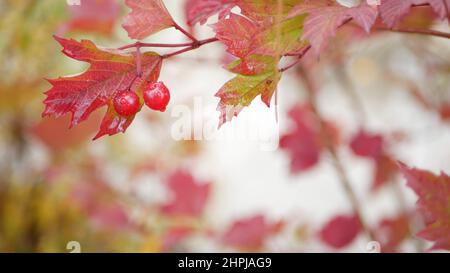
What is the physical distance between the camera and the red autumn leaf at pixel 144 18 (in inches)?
18.8

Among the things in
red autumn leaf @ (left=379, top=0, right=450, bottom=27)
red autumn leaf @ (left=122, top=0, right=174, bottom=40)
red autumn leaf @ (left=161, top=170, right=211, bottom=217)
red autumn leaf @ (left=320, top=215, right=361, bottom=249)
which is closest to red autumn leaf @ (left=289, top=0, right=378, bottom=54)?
red autumn leaf @ (left=379, top=0, right=450, bottom=27)

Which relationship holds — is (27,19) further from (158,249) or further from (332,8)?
(332,8)

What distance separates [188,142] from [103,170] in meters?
0.26

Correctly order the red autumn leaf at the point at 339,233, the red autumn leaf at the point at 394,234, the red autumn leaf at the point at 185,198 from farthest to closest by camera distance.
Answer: the red autumn leaf at the point at 185,198 < the red autumn leaf at the point at 339,233 < the red autumn leaf at the point at 394,234

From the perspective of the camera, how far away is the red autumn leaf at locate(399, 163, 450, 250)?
0.55 m

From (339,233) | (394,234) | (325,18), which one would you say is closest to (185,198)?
(339,233)

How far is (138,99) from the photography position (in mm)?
469

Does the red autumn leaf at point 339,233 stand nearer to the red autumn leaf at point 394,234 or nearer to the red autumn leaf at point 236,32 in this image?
the red autumn leaf at point 394,234

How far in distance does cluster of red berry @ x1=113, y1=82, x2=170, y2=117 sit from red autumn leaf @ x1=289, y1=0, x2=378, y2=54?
0.41 ft

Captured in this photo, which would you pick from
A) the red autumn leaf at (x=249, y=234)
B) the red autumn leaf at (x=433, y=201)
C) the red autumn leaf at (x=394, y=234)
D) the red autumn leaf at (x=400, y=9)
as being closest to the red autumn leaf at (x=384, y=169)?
the red autumn leaf at (x=394, y=234)

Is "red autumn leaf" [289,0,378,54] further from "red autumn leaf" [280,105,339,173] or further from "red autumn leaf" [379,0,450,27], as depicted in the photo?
"red autumn leaf" [280,105,339,173]

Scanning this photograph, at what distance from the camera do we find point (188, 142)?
1.67m

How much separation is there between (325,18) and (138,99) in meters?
0.16

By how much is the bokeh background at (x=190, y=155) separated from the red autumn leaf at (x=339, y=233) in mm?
17
